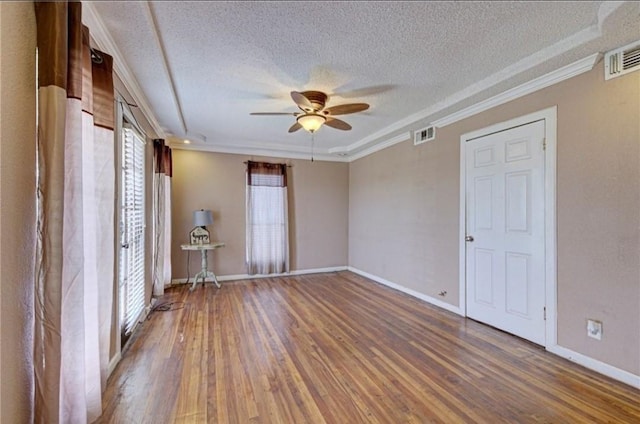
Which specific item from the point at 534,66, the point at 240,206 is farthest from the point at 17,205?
the point at 240,206

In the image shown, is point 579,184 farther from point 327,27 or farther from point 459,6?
point 327,27

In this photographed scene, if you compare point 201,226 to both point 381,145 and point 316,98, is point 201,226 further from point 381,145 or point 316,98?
point 381,145

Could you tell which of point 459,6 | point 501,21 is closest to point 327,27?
point 459,6

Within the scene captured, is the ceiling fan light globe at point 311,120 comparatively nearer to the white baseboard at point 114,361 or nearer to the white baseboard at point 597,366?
the white baseboard at point 114,361

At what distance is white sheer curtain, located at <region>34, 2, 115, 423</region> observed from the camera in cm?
121

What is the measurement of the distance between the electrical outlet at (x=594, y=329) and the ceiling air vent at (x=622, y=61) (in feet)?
6.46

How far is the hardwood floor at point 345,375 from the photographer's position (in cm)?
185

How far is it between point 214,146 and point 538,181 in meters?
4.94

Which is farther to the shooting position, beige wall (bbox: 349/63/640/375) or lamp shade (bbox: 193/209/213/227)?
lamp shade (bbox: 193/209/213/227)

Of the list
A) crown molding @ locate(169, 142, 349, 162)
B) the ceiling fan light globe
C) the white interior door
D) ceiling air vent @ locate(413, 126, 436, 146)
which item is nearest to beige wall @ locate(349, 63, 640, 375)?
the white interior door

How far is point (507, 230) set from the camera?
308 centimetres

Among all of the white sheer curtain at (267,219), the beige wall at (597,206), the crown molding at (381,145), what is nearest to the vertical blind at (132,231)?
the white sheer curtain at (267,219)

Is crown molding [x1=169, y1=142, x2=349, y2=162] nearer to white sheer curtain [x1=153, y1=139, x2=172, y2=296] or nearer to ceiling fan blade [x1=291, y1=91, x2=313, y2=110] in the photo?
white sheer curtain [x1=153, y1=139, x2=172, y2=296]

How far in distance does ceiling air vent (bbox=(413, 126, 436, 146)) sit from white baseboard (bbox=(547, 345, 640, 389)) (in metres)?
2.80
